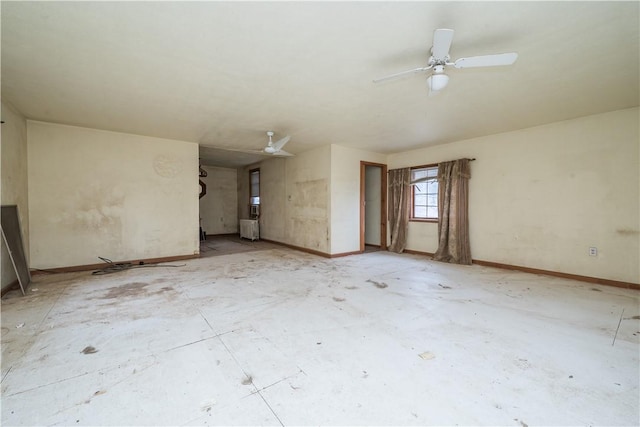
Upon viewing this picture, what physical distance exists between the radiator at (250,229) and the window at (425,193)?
4898 millimetres

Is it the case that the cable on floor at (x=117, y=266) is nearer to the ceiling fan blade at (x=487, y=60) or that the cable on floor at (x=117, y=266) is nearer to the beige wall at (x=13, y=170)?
the beige wall at (x=13, y=170)

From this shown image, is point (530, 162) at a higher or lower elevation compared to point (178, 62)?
lower

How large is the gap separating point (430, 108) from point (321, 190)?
3041 millimetres

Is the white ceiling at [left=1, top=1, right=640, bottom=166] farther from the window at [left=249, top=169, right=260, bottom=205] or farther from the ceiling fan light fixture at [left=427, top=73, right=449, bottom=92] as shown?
the window at [left=249, top=169, right=260, bottom=205]

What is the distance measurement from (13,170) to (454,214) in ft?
24.6

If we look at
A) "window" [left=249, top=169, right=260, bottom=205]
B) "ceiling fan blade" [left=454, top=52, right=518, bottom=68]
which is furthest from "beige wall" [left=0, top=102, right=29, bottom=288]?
"ceiling fan blade" [left=454, top=52, right=518, bottom=68]

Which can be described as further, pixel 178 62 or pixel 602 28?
pixel 178 62

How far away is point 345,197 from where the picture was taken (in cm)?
615

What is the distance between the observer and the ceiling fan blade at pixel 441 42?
184 centimetres

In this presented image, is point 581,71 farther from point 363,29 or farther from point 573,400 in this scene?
point 573,400

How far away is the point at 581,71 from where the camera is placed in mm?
2736

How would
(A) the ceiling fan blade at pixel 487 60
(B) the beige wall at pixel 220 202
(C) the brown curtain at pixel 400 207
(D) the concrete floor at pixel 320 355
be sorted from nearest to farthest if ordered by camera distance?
1. (D) the concrete floor at pixel 320 355
2. (A) the ceiling fan blade at pixel 487 60
3. (C) the brown curtain at pixel 400 207
4. (B) the beige wall at pixel 220 202

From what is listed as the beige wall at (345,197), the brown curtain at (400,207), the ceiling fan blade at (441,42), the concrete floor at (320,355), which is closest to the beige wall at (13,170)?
the concrete floor at (320,355)

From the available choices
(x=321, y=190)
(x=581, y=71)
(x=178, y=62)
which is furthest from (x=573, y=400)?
(x=321, y=190)
